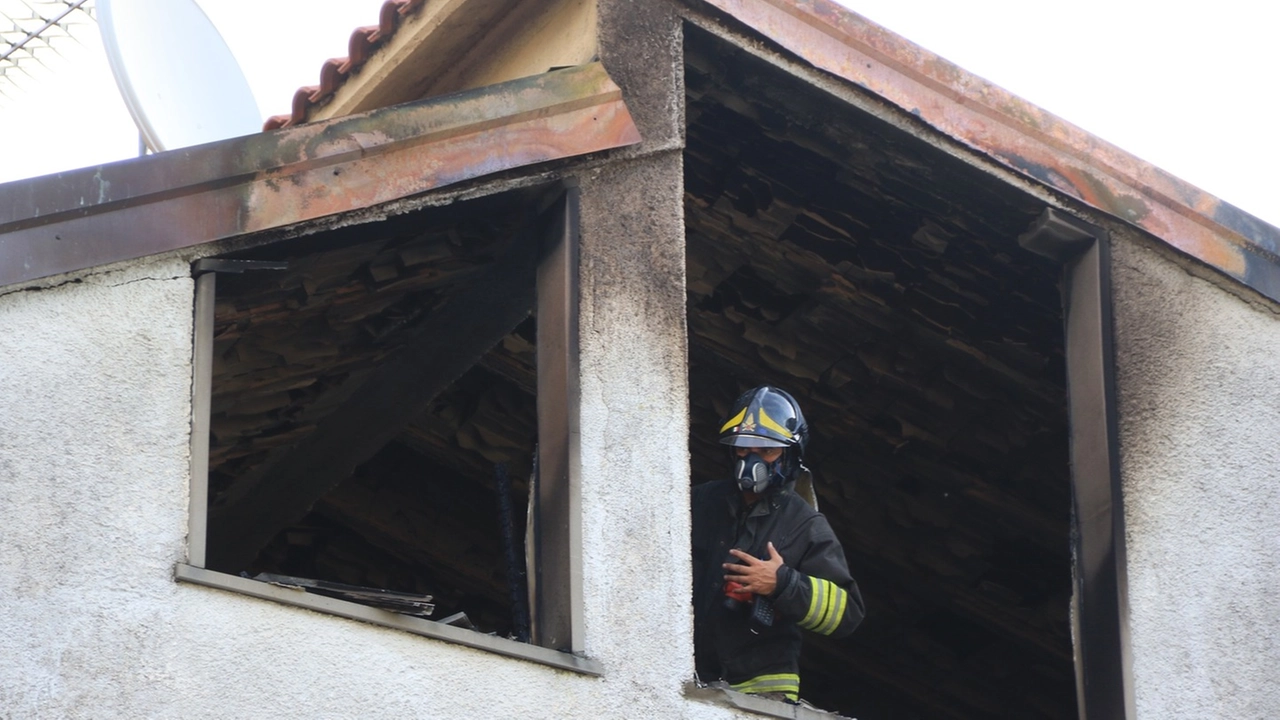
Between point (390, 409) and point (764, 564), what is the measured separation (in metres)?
2.33

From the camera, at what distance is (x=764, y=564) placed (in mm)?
6703

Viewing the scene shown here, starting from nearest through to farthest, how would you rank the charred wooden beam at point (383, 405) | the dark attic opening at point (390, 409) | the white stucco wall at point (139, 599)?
the white stucco wall at point (139, 599)
the dark attic opening at point (390, 409)
the charred wooden beam at point (383, 405)

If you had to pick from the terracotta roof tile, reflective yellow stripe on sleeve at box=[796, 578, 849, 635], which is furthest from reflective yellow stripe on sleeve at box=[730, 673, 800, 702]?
the terracotta roof tile

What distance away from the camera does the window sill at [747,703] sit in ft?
19.8

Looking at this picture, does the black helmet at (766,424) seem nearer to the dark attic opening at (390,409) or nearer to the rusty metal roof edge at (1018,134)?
the dark attic opening at (390,409)

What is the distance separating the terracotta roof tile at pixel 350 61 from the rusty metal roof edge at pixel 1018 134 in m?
1.41

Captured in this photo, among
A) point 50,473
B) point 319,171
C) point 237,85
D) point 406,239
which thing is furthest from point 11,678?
point 237,85

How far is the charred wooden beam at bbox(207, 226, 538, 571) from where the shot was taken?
759 centimetres

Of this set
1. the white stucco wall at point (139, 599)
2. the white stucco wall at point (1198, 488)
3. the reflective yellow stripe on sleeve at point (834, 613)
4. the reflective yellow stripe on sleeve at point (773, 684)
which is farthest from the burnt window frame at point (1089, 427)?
the white stucco wall at point (139, 599)

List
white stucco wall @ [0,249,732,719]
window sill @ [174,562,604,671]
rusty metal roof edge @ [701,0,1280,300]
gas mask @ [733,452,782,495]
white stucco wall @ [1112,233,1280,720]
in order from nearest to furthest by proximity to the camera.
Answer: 1. white stucco wall @ [0,249,732,719]
2. window sill @ [174,562,604,671]
3. white stucco wall @ [1112,233,1280,720]
4. rusty metal roof edge @ [701,0,1280,300]
5. gas mask @ [733,452,782,495]

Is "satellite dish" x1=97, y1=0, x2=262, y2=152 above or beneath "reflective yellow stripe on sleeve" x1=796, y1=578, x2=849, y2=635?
above

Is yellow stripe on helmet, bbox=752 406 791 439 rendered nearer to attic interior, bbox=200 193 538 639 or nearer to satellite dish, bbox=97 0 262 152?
attic interior, bbox=200 193 538 639

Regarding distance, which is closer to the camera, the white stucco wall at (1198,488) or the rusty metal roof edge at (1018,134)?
the white stucco wall at (1198,488)

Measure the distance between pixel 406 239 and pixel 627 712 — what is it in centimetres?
222
